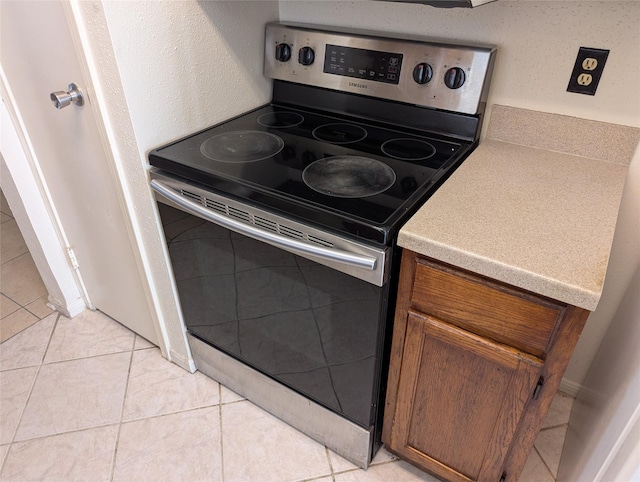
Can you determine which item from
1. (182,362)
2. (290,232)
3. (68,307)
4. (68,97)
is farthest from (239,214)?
(68,307)

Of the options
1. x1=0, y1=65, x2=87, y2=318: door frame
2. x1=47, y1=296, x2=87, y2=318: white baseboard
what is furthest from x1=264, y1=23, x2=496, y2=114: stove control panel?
x1=47, y1=296, x2=87, y2=318: white baseboard

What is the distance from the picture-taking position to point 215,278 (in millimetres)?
1329

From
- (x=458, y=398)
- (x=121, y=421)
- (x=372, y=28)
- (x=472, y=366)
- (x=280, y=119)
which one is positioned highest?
(x=372, y=28)

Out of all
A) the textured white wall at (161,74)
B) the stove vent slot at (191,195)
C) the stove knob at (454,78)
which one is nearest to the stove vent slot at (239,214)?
the stove vent slot at (191,195)

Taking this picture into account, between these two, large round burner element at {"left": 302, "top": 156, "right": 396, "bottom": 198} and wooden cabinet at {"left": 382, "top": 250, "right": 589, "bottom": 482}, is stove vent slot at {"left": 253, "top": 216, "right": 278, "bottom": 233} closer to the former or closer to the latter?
large round burner element at {"left": 302, "top": 156, "right": 396, "bottom": 198}

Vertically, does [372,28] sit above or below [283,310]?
above

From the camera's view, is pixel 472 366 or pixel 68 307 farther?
pixel 68 307

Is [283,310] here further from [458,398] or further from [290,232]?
[458,398]

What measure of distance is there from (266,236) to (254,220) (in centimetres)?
5

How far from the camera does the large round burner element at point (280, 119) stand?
4.65 ft

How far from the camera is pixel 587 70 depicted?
1.13 m

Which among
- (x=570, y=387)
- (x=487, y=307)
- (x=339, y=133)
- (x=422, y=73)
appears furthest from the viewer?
(x=570, y=387)

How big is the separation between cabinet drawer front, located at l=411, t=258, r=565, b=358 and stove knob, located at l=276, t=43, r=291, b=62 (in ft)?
2.78

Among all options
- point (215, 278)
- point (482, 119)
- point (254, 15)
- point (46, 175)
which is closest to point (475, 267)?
point (482, 119)
